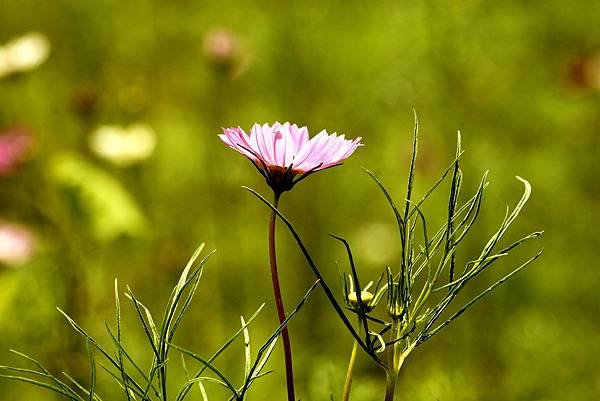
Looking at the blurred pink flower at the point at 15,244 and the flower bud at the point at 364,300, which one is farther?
the blurred pink flower at the point at 15,244

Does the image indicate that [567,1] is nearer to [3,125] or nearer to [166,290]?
[166,290]

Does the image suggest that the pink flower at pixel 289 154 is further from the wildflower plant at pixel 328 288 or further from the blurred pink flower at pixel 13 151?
the blurred pink flower at pixel 13 151

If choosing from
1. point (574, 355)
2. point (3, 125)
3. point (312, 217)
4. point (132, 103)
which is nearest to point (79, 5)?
point (3, 125)

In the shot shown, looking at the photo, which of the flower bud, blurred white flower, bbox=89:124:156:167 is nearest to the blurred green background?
blurred white flower, bbox=89:124:156:167

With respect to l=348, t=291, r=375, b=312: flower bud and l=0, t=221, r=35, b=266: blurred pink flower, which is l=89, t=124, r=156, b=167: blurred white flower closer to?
l=0, t=221, r=35, b=266: blurred pink flower

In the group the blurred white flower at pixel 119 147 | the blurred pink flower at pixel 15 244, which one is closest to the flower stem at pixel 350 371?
the blurred pink flower at pixel 15 244

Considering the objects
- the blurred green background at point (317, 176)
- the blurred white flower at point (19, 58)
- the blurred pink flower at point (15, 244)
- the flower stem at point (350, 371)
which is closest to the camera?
the flower stem at point (350, 371)
